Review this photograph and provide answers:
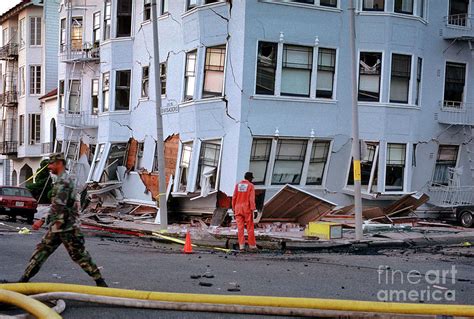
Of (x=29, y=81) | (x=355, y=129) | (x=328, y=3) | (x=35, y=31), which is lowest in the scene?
(x=355, y=129)

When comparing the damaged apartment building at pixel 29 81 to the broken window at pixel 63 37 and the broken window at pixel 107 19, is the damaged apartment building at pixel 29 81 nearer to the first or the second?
the broken window at pixel 63 37

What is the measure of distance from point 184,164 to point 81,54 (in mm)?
12741

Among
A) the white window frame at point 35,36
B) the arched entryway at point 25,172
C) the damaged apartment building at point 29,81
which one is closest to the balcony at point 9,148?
the damaged apartment building at point 29,81

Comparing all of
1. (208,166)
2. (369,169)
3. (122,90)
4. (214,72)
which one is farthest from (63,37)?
(369,169)

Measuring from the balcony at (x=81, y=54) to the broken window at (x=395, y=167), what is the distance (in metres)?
15.9

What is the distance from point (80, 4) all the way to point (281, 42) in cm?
1637

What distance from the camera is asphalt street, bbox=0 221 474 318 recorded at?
30.9 ft

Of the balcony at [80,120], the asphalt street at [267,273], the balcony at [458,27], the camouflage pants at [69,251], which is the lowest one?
the asphalt street at [267,273]

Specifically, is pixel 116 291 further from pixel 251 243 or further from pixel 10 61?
pixel 10 61

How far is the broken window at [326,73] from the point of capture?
23.1 metres

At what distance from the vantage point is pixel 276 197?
70.0 feet

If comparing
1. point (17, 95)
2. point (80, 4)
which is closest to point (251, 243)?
point (80, 4)

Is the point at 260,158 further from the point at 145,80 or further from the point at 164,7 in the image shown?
the point at 164,7

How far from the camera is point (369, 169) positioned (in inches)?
937
